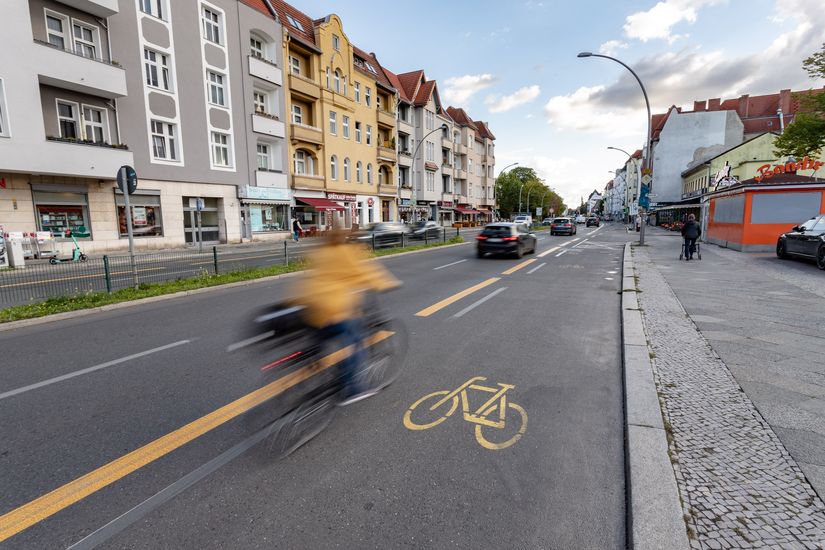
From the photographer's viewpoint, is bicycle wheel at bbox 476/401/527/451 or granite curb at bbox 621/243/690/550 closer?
granite curb at bbox 621/243/690/550

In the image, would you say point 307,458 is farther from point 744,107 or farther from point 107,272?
point 744,107

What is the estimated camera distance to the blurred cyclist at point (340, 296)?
343 centimetres

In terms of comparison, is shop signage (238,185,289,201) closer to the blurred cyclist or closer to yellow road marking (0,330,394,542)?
yellow road marking (0,330,394,542)

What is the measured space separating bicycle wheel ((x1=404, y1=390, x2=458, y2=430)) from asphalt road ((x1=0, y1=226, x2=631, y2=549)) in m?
0.08

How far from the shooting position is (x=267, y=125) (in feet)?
91.6

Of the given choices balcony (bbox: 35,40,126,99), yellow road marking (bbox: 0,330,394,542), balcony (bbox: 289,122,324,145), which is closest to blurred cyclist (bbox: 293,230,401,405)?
yellow road marking (bbox: 0,330,394,542)

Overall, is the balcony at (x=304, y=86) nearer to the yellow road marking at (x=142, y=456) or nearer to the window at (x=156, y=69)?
the window at (x=156, y=69)

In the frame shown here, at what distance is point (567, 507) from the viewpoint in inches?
97.9

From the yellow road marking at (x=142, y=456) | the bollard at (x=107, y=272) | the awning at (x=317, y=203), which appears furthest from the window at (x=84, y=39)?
the yellow road marking at (x=142, y=456)

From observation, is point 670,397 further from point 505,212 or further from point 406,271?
point 505,212

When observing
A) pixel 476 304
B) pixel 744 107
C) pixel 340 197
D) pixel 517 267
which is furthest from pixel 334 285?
pixel 744 107

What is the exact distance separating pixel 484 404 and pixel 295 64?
34.1 m

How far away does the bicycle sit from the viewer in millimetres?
3094

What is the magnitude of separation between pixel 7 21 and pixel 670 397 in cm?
2430
